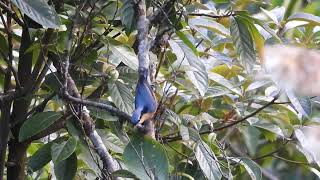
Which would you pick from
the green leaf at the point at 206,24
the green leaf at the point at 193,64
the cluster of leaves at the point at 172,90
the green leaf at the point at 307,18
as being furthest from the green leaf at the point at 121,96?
the green leaf at the point at 307,18

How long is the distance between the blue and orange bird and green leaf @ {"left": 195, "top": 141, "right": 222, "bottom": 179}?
258 mm

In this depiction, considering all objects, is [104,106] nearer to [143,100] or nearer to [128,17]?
[143,100]

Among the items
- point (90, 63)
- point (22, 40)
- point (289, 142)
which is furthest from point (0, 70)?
point (289, 142)

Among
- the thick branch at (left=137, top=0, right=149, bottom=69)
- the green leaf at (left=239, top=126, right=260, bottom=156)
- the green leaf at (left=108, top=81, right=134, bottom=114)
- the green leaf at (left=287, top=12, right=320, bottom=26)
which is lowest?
the green leaf at (left=239, top=126, right=260, bottom=156)

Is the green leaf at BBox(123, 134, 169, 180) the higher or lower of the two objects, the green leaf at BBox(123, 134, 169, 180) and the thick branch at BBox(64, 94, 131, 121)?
the lower

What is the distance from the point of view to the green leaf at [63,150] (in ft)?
2.69

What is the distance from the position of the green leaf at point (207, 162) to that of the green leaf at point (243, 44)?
149mm

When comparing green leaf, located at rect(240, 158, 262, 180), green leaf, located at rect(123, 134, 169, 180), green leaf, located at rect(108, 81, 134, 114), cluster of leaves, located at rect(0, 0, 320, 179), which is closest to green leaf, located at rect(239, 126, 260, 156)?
cluster of leaves, located at rect(0, 0, 320, 179)

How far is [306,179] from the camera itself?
5.20ft

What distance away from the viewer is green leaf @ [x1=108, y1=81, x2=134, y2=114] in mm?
847

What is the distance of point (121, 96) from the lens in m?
0.86

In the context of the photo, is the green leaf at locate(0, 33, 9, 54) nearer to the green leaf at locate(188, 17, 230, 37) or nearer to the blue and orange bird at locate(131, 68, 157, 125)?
the green leaf at locate(188, 17, 230, 37)

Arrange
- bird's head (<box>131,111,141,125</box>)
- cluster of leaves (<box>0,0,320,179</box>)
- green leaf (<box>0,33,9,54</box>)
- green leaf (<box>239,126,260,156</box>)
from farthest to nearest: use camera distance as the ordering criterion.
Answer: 1. green leaf (<box>239,126,260,156</box>)
2. green leaf (<box>0,33,9,54</box>)
3. cluster of leaves (<box>0,0,320,179</box>)
4. bird's head (<box>131,111,141,125</box>)

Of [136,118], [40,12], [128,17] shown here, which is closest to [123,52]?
[128,17]
